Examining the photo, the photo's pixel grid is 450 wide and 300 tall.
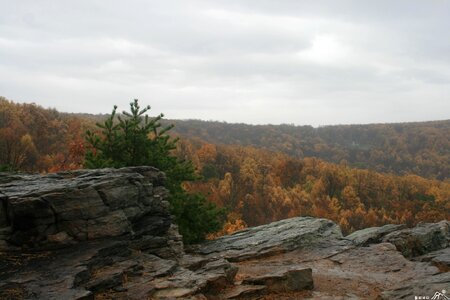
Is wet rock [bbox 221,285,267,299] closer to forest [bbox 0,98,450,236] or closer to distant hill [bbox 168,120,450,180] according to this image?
forest [bbox 0,98,450,236]

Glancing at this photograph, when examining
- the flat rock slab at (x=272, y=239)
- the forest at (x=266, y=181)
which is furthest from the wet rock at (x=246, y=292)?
the forest at (x=266, y=181)

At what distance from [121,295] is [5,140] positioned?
144 ft

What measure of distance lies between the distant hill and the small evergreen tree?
362 ft

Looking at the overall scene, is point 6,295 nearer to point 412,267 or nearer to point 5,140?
point 412,267

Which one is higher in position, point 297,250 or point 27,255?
point 27,255

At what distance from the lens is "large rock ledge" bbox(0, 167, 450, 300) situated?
10117 mm

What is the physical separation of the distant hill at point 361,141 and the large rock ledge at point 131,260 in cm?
11279

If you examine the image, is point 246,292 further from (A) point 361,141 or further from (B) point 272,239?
(A) point 361,141

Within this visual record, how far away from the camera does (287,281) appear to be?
11.8 m

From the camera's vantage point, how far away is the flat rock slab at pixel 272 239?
16.6m

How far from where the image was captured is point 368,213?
7144 cm

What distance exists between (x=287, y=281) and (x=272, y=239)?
6.01 m

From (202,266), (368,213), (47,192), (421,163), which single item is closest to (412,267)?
(202,266)

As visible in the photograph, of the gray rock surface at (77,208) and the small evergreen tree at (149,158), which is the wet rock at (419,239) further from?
the gray rock surface at (77,208)
